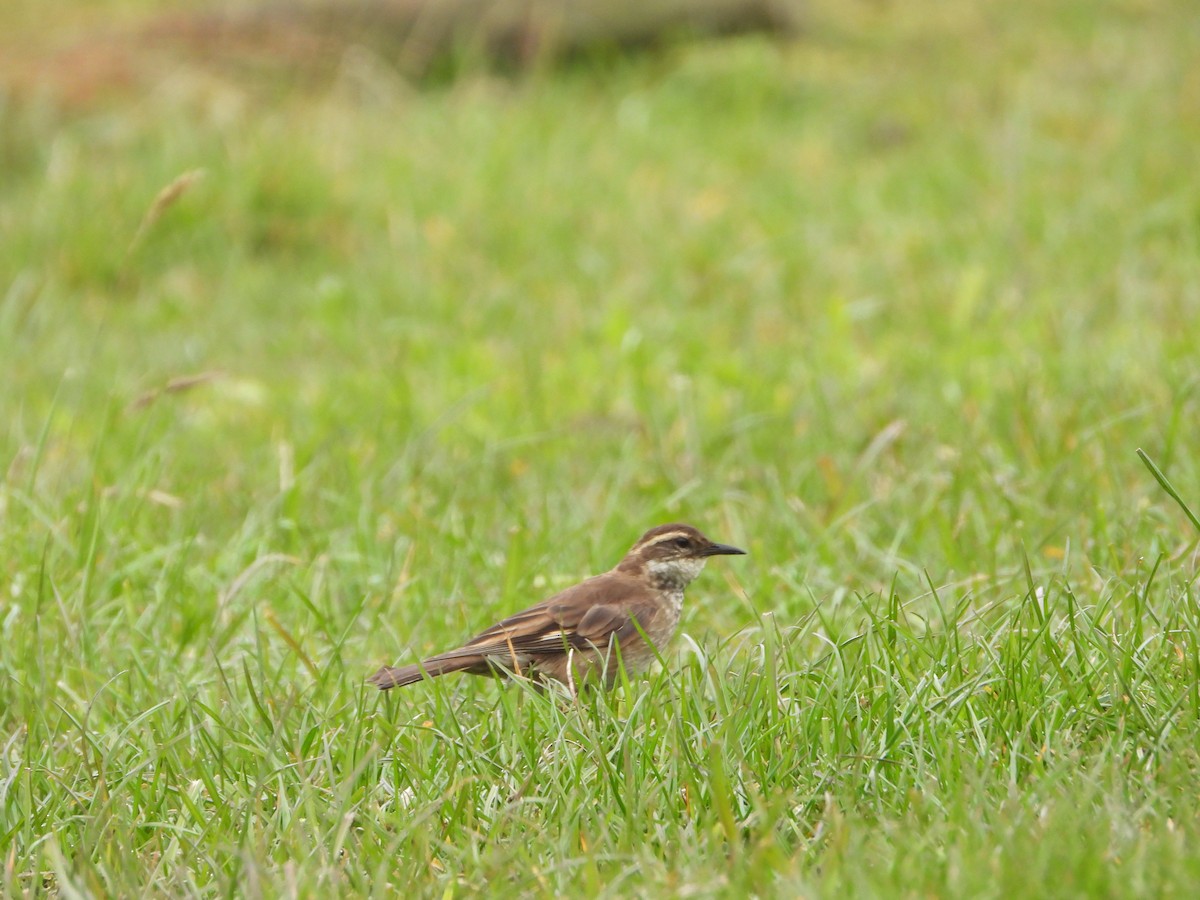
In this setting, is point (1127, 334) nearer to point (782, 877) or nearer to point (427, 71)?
point (782, 877)

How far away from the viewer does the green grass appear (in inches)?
130

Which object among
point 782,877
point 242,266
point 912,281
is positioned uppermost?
point 782,877

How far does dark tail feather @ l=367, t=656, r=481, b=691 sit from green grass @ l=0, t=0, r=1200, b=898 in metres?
0.08

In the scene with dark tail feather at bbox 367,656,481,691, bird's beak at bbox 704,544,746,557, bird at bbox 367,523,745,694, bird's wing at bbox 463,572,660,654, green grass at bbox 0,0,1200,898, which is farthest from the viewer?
bird's beak at bbox 704,544,746,557

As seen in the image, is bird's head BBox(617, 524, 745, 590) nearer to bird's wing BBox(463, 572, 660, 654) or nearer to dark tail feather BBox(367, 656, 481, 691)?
bird's wing BBox(463, 572, 660, 654)

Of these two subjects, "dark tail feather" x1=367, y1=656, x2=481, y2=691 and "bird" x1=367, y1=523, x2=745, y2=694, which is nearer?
"dark tail feather" x1=367, y1=656, x2=481, y2=691

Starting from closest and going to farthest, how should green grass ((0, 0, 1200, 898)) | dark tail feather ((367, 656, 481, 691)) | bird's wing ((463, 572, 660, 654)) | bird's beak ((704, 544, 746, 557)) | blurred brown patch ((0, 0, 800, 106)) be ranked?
green grass ((0, 0, 1200, 898))
dark tail feather ((367, 656, 481, 691))
bird's wing ((463, 572, 660, 654))
bird's beak ((704, 544, 746, 557))
blurred brown patch ((0, 0, 800, 106))

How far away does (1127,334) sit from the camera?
745 centimetres

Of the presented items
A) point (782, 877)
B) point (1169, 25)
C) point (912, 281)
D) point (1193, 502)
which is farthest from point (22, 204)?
point (1169, 25)

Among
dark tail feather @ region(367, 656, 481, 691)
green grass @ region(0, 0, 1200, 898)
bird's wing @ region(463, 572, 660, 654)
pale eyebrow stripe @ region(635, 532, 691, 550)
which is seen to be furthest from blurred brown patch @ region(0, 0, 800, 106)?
dark tail feather @ region(367, 656, 481, 691)

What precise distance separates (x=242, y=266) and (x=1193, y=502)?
23.5 ft

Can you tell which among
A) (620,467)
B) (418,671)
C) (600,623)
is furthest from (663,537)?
(620,467)

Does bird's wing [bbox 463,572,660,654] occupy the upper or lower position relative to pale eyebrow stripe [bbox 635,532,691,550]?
lower

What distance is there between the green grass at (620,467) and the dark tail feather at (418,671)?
8 centimetres
